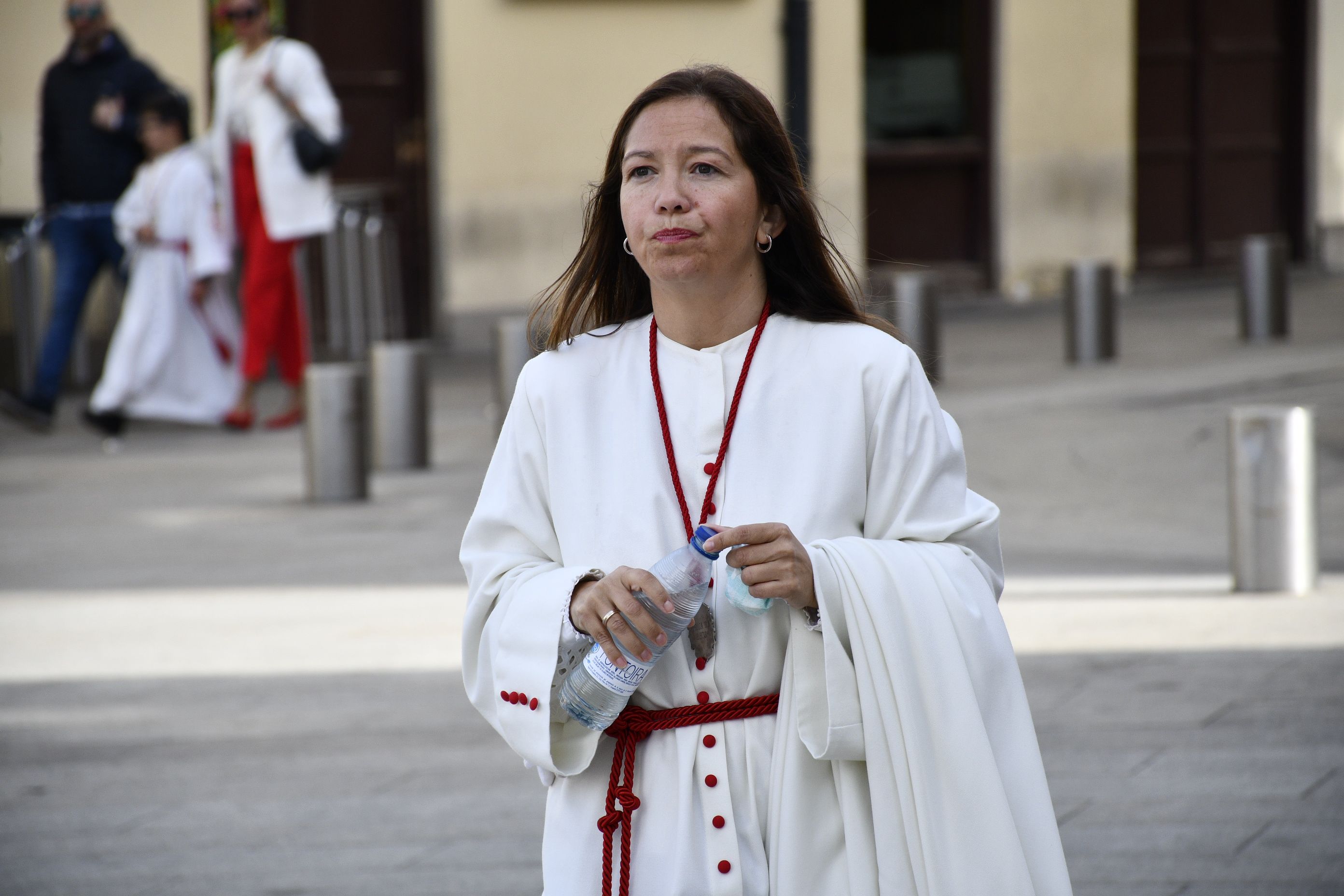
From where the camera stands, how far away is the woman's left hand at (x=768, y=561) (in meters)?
2.27

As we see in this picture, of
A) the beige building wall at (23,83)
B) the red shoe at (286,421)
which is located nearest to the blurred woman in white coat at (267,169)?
the red shoe at (286,421)

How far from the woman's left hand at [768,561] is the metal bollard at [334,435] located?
645cm

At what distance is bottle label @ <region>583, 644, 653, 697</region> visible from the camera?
2342 millimetres

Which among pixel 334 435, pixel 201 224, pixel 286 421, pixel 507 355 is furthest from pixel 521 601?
pixel 286 421

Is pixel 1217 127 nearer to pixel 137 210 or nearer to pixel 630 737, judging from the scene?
pixel 137 210

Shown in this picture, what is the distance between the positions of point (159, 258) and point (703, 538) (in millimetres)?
9156

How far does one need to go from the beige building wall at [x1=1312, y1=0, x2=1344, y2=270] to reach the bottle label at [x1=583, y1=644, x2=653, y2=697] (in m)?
18.7

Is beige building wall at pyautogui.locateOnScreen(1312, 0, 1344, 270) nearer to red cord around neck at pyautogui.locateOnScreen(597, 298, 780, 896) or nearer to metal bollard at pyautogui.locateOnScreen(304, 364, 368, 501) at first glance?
metal bollard at pyautogui.locateOnScreen(304, 364, 368, 501)

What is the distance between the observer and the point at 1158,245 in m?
18.8

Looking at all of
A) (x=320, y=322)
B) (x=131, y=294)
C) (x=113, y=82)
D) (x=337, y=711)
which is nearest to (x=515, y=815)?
(x=337, y=711)

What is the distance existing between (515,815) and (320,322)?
401 inches

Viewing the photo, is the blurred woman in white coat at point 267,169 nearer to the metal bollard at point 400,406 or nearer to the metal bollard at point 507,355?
the metal bollard at point 507,355

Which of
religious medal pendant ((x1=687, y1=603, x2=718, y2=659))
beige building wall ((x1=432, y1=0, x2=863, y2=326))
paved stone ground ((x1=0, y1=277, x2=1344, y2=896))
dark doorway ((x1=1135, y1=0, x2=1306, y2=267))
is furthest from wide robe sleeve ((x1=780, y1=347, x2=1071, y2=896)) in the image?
dark doorway ((x1=1135, y1=0, x2=1306, y2=267))

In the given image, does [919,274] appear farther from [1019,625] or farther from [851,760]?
[851,760]
